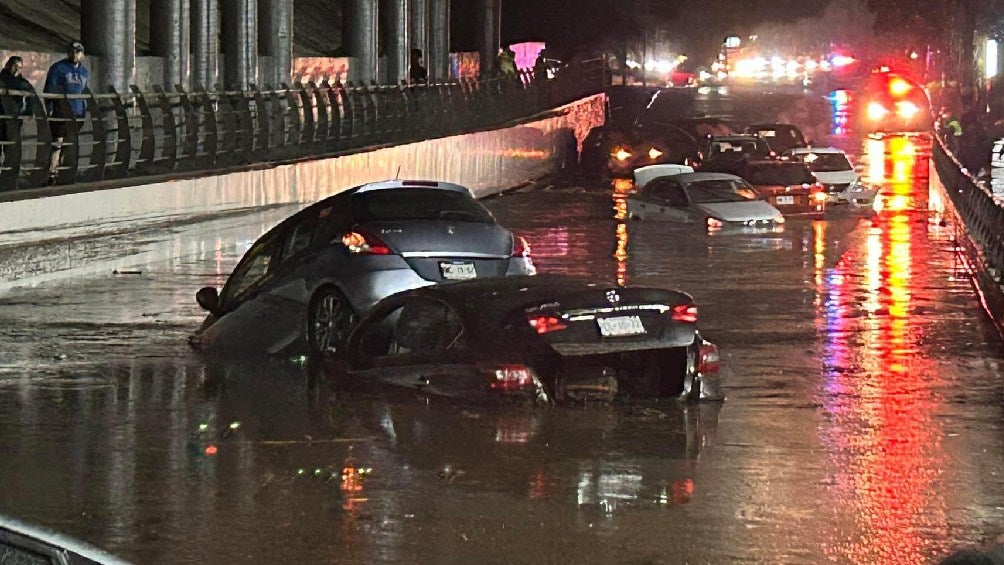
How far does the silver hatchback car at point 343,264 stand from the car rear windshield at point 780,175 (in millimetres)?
19152

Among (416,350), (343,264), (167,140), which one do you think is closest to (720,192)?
(167,140)

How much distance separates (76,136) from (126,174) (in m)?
1.94

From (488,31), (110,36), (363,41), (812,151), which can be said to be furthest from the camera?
(488,31)

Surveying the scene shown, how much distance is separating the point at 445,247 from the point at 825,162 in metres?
23.0

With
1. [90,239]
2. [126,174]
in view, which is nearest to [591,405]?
[90,239]

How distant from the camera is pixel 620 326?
11969mm

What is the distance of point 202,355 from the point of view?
15.2m

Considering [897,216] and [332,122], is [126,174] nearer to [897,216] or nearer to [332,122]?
[332,122]

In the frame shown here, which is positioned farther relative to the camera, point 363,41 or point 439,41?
point 439,41

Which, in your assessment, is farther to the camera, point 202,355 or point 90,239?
point 90,239

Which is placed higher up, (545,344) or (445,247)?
(445,247)

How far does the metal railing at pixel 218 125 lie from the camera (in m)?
21.1

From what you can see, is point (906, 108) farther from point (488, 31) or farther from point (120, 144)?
point (120, 144)

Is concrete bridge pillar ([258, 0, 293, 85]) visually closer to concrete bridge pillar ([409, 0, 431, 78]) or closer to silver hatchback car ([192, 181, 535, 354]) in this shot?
concrete bridge pillar ([409, 0, 431, 78])
